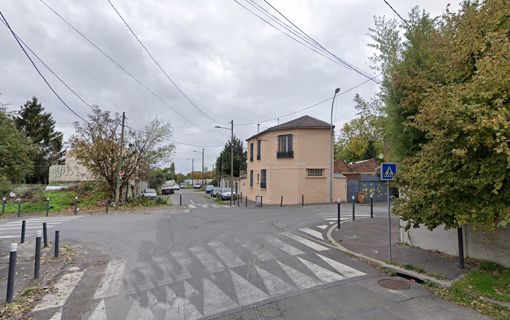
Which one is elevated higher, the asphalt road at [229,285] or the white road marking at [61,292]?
the asphalt road at [229,285]

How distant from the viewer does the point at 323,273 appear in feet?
21.1

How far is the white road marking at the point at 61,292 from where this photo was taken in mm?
4914

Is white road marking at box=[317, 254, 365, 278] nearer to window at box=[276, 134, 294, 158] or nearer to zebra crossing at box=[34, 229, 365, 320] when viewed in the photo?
zebra crossing at box=[34, 229, 365, 320]

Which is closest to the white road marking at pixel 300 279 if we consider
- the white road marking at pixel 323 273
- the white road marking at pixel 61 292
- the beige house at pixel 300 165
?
the white road marking at pixel 323 273

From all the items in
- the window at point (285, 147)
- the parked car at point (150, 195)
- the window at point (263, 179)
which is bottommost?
the parked car at point (150, 195)

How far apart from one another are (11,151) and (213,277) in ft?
19.0

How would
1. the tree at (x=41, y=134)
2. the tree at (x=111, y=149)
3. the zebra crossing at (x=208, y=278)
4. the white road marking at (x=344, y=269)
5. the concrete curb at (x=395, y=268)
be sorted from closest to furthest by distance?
1. the zebra crossing at (x=208, y=278)
2. the concrete curb at (x=395, y=268)
3. the white road marking at (x=344, y=269)
4. the tree at (x=111, y=149)
5. the tree at (x=41, y=134)

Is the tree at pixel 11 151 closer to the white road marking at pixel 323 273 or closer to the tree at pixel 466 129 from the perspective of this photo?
the white road marking at pixel 323 273

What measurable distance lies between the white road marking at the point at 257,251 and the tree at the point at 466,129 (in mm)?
3445

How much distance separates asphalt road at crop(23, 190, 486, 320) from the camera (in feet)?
15.0

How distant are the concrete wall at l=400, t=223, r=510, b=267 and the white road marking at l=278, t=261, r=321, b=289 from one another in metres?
4.03

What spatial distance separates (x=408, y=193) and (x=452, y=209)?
94 centimetres


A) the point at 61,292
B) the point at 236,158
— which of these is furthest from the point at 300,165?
the point at 236,158

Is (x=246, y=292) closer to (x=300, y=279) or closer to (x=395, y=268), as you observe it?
(x=300, y=279)
